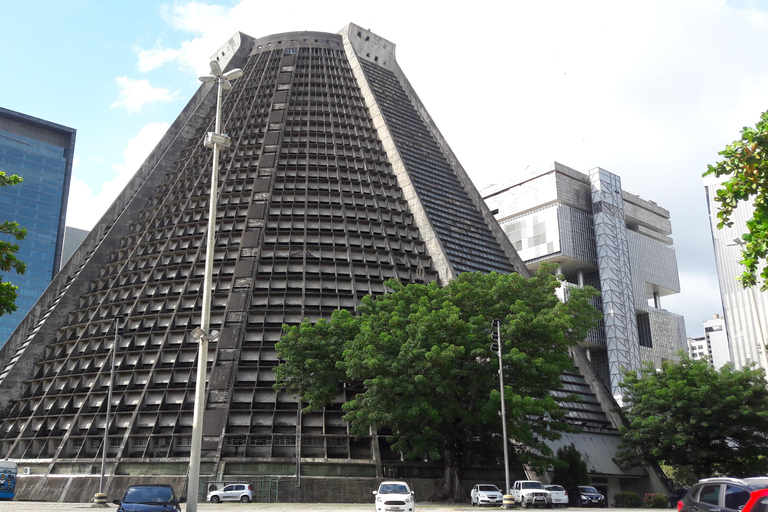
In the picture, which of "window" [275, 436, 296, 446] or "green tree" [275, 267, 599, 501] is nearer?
"green tree" [275, 267, 599, 501]

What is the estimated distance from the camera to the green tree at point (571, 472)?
37.7 m

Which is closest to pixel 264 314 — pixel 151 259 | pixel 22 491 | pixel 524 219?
pixel 151 259

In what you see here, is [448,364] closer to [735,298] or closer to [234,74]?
[234,74]

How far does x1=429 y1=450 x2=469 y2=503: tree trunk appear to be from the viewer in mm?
32312

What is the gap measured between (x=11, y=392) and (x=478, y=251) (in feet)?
117

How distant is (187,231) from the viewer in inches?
1969

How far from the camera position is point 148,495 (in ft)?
59.3

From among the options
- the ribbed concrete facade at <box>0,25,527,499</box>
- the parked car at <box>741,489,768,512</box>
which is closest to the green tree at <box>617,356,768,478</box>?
the ribbed concrete facade at <box>0,25,527,499</box>

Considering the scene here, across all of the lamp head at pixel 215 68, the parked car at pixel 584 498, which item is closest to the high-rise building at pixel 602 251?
the parked car at pixel 584 498

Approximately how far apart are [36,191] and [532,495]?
151 metres

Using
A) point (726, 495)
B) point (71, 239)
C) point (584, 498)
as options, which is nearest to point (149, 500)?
point (726, 495)

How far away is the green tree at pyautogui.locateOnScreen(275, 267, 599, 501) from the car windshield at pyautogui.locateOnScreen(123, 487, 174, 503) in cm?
1319

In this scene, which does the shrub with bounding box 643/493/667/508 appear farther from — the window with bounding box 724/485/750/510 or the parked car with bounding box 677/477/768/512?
the window with bounding box 724/485/750/510

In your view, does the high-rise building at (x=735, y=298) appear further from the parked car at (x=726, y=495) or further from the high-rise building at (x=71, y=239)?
the high-rise building at (x=71, y=239)
